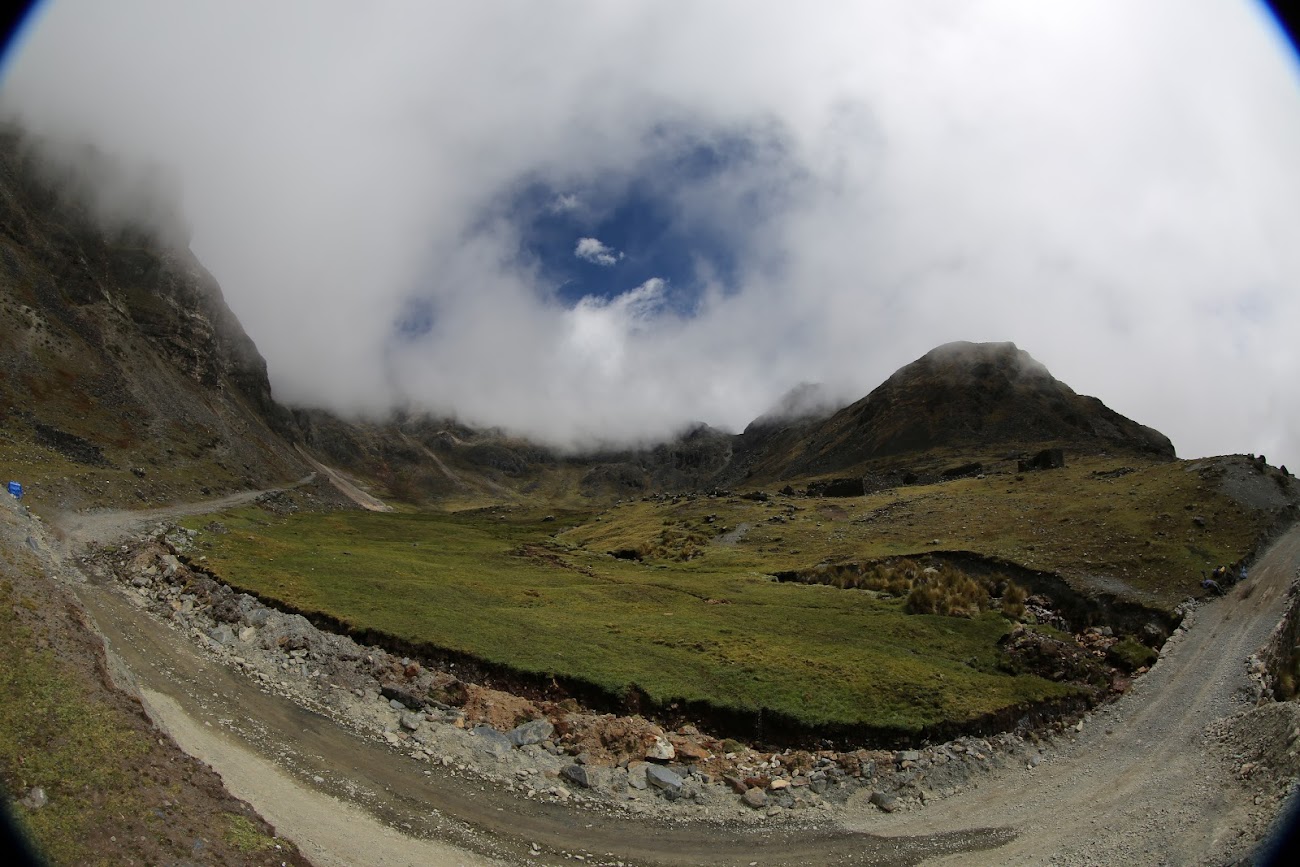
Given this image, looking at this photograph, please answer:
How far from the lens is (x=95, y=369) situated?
134375 mm

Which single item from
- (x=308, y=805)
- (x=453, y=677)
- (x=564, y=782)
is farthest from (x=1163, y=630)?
(x=308, y=805)

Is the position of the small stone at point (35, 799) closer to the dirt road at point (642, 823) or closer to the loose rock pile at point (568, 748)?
the dirt road at point (642, 823)

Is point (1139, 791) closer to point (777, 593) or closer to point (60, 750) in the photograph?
point (777, 593)

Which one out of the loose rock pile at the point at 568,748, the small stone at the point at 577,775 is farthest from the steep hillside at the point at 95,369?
the small stone at the point at 577,775

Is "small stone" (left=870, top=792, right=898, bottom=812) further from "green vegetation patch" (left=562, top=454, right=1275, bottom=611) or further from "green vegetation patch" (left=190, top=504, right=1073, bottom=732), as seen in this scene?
"green vegetation patch" (left=562, top=454, right=1275, bottom=611)

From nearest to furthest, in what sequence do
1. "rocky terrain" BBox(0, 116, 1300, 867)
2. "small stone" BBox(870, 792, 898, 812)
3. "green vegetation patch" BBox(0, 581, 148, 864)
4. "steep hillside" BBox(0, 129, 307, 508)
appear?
"green vegetation patch" BBox(0, 581, 148, 864) < "rocky terrain" BBox(0, 116, 1300, 867) < "small stone" BBox(870, 792, 898, 812) < "steep hillside" BBox(0, 129, 307, 508)

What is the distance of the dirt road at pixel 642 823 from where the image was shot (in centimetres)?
2361

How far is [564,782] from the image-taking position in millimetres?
29031

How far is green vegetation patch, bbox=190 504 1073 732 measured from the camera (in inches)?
1451

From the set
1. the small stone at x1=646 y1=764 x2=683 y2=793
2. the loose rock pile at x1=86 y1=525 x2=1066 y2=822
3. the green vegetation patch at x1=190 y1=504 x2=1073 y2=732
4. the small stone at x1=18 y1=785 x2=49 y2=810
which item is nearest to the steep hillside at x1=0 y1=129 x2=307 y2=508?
the green vegetation patch at x1=190 y1=504 x2=1073 y2=732

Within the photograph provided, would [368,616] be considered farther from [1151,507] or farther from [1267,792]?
[1151,507]

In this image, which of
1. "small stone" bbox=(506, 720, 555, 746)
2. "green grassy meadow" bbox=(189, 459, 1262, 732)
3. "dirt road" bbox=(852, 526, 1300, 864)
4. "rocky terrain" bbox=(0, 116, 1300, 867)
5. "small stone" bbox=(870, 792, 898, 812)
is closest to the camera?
"rocky terrain" bbox=(0, 116, 1300, 867)

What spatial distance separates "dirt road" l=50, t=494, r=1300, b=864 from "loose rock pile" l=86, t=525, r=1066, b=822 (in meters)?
1.13

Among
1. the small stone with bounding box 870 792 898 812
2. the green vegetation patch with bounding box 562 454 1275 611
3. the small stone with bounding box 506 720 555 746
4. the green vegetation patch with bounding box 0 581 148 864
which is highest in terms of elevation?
the green vegetation patch with bounding box 562 454 1275 611
